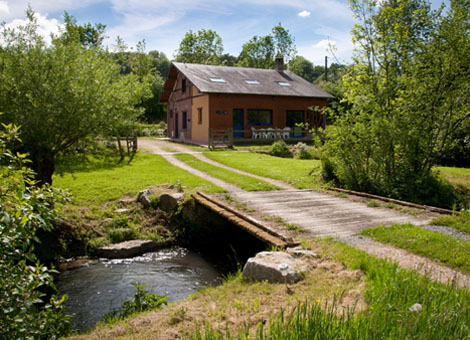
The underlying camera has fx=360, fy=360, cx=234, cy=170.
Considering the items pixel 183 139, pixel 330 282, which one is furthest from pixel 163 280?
pixel 183 139

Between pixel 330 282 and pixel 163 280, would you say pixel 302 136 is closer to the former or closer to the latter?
pixel 163 280

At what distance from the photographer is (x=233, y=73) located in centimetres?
2656

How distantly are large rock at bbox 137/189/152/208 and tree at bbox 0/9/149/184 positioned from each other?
225 centimetres

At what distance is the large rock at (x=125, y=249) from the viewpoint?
7953 mm

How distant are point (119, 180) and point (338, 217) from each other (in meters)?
7.57

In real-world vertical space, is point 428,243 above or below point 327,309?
Answer: above

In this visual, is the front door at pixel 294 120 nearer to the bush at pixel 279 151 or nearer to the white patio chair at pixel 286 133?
the white patio chair at pixel 286 133

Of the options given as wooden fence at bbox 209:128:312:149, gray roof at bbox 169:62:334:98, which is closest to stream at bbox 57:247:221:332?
wooden fence at bbox 209:128:312:149

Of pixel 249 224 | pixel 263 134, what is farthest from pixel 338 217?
pixel 263 134

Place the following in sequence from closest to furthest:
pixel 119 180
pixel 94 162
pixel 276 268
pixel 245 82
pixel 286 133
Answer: pixel 276 268 < pixel 119 180 < pixel 94 162 < pixel 286 133 < pixel 245 82

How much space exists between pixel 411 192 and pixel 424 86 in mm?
2646

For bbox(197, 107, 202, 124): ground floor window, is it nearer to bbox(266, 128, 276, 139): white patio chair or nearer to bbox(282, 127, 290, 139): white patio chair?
bbox(266, 128, 276, 139): white patio chair

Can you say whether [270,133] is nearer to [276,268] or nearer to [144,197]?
[144,197]

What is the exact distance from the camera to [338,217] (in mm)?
6715
